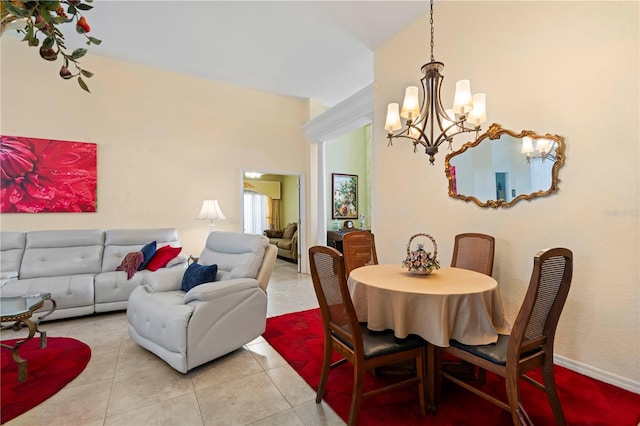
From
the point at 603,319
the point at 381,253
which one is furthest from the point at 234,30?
the point at 603,319

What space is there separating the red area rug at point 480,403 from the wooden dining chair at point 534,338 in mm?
253

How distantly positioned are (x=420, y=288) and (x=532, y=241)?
53.2 inches

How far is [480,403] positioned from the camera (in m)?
1.87

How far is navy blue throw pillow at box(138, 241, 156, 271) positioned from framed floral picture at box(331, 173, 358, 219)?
12.6 ft

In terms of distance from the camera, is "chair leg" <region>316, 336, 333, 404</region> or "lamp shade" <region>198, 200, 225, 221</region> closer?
"chair leg" <region>316, 336, 333, 404</region>

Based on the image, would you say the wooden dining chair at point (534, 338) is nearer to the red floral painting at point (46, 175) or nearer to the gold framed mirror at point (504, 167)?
the gold framed mirror at point (504, 167)

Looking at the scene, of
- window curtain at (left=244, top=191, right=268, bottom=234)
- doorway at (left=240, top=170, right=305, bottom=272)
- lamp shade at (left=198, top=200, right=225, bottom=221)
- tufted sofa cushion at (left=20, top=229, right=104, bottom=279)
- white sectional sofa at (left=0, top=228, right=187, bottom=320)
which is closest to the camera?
white sectional sofa at (left=0, top=228, right=187, bottom=320)

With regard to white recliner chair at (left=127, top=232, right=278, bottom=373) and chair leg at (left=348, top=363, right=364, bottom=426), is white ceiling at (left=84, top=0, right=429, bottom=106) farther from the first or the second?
chair leg at (left=348, top=363, right=364, bottom=426)

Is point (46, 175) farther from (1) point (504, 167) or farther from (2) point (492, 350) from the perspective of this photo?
(1) point (504, 167)

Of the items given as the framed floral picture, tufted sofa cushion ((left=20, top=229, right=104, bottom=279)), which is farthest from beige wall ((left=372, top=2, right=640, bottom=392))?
tufted sofa cushion ((left=20, top=229, right=104, bottom=279))

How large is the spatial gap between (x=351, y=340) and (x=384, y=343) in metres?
0.22

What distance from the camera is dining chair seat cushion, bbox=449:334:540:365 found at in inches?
62.0

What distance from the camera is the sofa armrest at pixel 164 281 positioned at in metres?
2.73

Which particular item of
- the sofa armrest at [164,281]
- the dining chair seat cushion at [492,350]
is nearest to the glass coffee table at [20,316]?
the sofa armrest at [164,281]
